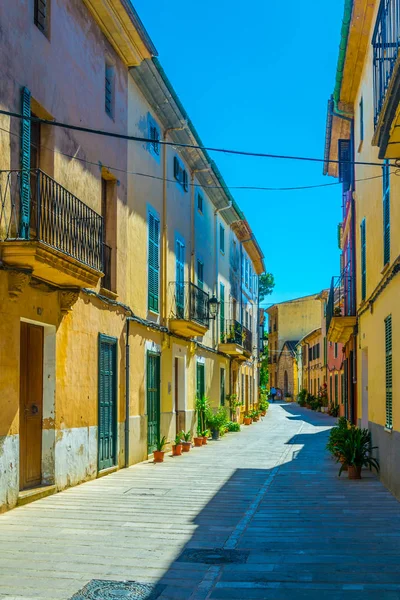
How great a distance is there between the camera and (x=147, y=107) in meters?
17.0

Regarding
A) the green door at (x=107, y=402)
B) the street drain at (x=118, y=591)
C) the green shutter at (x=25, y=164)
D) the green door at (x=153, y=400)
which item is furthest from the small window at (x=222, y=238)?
the street drain at (x=118, y=591)

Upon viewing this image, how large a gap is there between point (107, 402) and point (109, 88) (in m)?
6.14

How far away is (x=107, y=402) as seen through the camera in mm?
13898

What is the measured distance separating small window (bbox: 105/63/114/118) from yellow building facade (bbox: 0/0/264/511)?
0.08 feet

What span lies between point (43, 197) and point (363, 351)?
9128mm

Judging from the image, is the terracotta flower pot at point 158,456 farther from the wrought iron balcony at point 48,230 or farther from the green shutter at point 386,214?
the green shutter at point 386,214

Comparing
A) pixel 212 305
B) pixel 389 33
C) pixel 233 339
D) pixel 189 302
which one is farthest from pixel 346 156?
pixel 389 33

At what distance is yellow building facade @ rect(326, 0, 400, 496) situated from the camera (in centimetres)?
877

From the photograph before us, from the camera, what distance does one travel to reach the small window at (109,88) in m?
14.2

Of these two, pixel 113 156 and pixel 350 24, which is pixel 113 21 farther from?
pixel 350 24

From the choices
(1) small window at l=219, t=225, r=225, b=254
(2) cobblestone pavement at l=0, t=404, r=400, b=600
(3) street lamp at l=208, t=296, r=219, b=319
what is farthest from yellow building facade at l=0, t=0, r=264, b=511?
(1) small window at l=219, t=225, r=225, b=254

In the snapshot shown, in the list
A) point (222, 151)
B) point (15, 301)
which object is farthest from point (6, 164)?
point (222, 151)

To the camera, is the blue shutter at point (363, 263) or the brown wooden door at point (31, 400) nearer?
the brown wooden door at point (31, 400)

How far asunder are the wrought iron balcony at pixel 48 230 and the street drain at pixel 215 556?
4.22 metres
